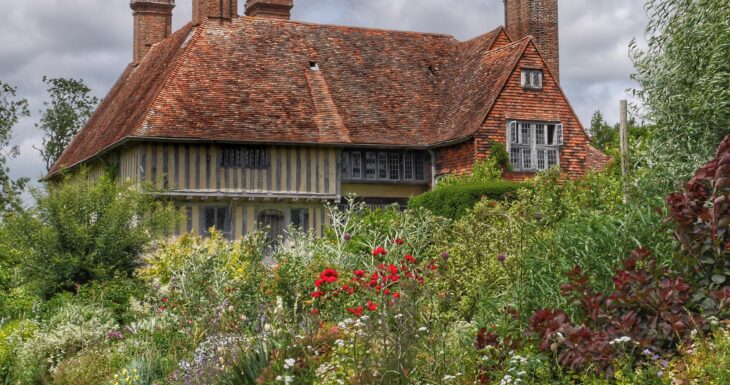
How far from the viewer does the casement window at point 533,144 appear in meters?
28.7

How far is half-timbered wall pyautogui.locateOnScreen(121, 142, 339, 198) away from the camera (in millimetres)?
27031

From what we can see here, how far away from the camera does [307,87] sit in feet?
98.6

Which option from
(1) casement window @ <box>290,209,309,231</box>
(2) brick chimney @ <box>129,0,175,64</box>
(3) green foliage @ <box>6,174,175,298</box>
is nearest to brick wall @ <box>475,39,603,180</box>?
(1) casement window @ <box>290,209,309,231</box>

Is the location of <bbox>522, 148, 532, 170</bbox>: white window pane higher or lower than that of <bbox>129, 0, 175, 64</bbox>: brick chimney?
lower

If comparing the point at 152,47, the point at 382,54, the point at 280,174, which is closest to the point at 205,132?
the point at 280,174

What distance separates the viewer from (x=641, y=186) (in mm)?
10047

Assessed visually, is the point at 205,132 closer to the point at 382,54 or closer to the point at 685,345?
the point at 382,54

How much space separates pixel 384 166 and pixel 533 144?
13.9 feet

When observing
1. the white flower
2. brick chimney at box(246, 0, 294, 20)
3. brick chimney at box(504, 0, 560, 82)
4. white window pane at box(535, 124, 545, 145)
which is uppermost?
brick chimney at box(246, 0, 294, 20)

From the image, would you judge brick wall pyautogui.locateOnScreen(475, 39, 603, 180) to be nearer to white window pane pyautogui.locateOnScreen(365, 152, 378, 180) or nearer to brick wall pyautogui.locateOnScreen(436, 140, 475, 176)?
brick wall pyautogui.locateOnScreen(436, 140, 475, 176)

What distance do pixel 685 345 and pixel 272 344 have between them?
3132 millimetres

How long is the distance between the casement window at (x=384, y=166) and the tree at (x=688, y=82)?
18753mm

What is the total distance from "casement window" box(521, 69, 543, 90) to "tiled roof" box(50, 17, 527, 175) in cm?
53

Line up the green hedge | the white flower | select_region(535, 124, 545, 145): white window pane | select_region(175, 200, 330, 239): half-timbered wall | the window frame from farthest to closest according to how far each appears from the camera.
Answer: select_region(535, 124, 545, 145): white window pane → the window frame → select_region(175, 200, 330, 239): half-timbered wall → the green hedge → the white flower
